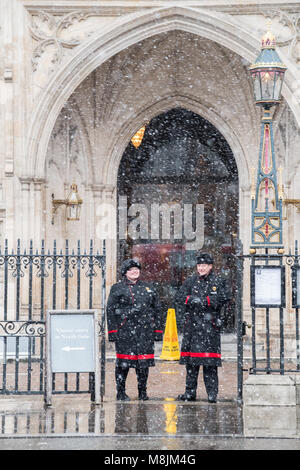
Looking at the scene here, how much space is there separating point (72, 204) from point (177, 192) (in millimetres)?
2742

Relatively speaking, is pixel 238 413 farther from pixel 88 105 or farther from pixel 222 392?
pixel 88 105

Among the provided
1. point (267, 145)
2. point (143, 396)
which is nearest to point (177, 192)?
point (143, 396)

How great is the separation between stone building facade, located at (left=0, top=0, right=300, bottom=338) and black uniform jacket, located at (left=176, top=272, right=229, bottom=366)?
5622 millimetres

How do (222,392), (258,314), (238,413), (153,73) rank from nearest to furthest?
(238,413), (222,392), (258,314), (153,73)

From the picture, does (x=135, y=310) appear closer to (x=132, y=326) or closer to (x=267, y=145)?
(x=132, y=326)

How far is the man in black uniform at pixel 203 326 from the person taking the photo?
35.4 ft

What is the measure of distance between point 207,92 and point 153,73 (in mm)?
1113

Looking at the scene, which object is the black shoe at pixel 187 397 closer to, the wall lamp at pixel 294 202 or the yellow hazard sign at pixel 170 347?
the yellow hazard sign at pixel 170 347

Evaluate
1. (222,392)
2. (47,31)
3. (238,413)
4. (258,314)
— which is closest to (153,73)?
(47,31)

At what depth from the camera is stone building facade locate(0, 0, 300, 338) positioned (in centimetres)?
1609

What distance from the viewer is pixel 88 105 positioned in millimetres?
18750

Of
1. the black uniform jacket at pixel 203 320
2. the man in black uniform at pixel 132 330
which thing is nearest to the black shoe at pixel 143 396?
the man in black uniform at pixel 132 330

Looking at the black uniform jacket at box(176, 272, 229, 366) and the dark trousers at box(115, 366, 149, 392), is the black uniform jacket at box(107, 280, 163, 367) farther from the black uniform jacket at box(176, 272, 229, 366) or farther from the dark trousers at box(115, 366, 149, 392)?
the black uniform jacket at box(176, 272, 229, 366)
